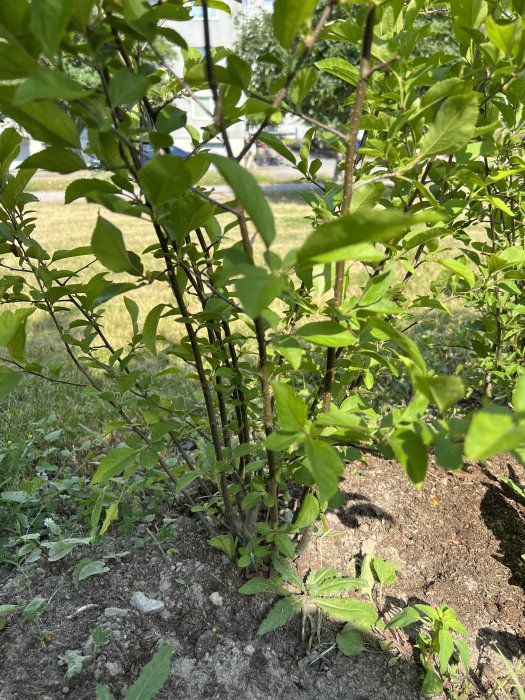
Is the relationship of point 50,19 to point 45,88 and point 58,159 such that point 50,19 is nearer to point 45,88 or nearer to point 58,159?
point 45,88

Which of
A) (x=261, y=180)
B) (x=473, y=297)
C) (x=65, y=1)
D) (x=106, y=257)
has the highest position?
(x=65, y=1)

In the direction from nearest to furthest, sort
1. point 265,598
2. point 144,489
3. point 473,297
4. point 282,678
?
point 282,678, point 265,598, point 473,297, point 144,489

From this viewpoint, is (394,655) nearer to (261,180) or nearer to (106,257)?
(106,257)

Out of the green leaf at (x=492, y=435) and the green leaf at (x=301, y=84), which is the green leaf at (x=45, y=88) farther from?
the green leaf at (x=492, y=435)

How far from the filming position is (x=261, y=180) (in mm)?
15367

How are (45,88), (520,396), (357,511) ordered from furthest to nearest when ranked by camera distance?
1. (357,511)
2. (520,396)
3. (45,88)

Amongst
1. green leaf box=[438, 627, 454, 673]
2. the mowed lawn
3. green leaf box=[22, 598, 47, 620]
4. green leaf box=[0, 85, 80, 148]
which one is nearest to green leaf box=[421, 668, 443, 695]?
green leaf box=[438, 627, 454, 673]

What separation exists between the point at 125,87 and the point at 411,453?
563 mm

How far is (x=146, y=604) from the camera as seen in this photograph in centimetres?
132

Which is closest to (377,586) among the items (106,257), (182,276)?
(182,276)

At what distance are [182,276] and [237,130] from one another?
20.0m

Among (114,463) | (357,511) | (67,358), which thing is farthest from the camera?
(67,358)

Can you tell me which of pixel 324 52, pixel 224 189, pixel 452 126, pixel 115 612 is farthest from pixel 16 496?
pixel 224 189

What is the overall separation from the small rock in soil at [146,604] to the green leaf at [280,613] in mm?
252
